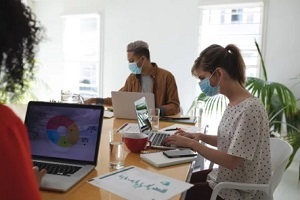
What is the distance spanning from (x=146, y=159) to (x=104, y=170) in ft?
0.64

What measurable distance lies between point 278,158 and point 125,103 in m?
1.10

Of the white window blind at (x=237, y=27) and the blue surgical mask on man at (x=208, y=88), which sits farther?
the white window blind at (x=237, y=27)

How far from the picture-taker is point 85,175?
3.45 feet

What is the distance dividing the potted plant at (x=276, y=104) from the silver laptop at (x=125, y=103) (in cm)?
104

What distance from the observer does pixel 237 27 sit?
360cm

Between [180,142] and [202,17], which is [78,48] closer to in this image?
[202,17]

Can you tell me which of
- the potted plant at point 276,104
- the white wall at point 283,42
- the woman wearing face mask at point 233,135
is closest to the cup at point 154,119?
the woman wearing face mask at point 233,135

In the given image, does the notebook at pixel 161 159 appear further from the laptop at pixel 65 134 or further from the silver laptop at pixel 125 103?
the silver laptop at pixel 125 103

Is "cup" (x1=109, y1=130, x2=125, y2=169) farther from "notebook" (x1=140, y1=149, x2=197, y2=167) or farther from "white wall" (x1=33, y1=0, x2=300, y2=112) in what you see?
"white wall" (x1=33, y1=0, x2=300, y2=112)

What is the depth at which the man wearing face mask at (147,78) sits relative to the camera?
8.66ft

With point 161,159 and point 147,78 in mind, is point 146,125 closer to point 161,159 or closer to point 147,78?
point 161,159

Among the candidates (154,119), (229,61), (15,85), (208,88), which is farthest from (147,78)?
(15,85)

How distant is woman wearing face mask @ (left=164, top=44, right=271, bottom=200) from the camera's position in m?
1.28

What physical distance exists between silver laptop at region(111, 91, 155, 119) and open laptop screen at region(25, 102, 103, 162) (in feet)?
3.06
